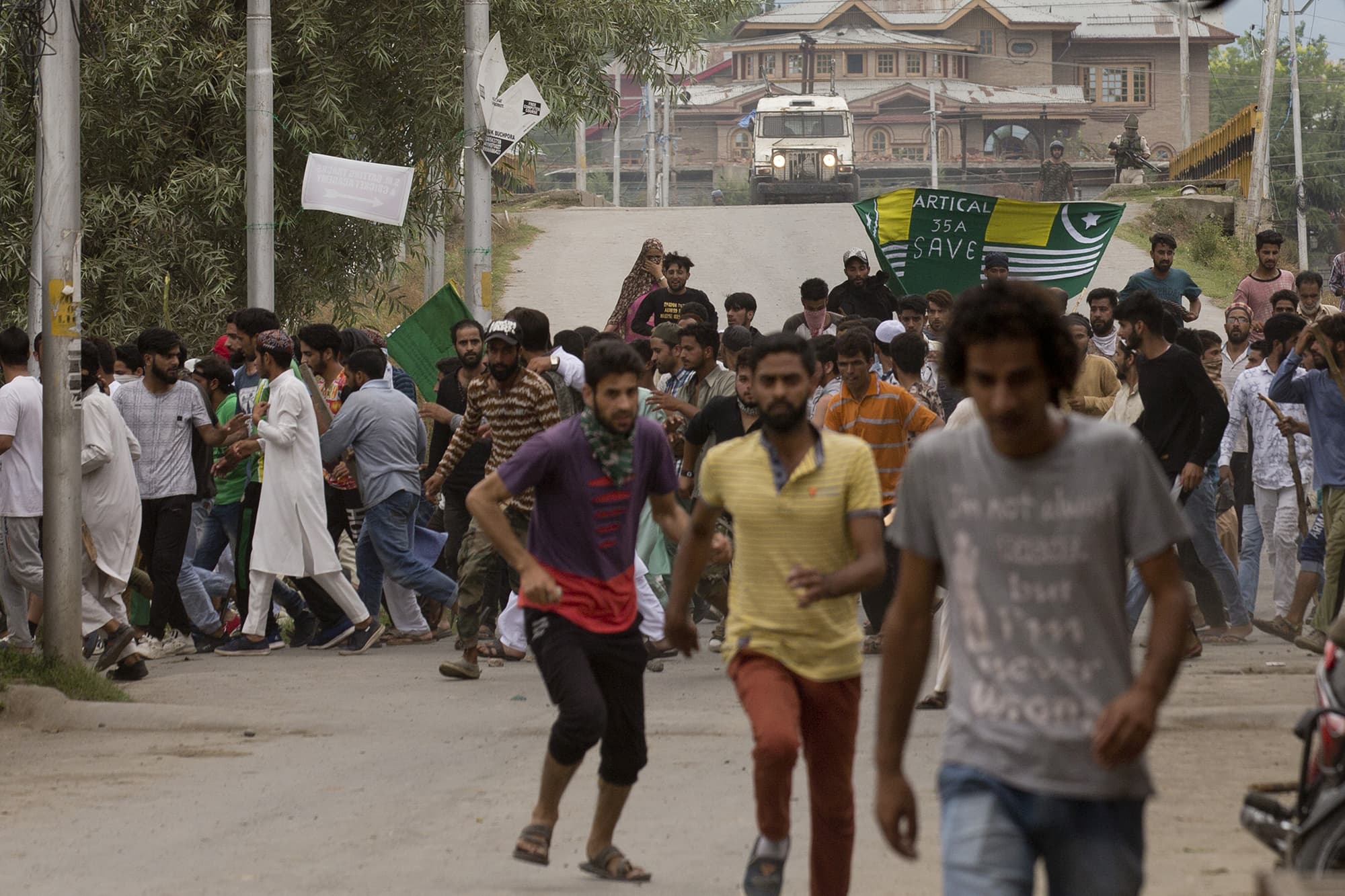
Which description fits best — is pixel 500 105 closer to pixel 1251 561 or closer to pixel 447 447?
pixel 447 447

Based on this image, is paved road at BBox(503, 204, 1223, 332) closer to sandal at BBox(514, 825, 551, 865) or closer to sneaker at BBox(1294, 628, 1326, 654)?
sneaker at BBox(1294, 628, 1326, 654)

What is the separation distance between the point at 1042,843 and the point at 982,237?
13.2 meters

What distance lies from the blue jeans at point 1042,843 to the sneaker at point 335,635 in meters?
8.69

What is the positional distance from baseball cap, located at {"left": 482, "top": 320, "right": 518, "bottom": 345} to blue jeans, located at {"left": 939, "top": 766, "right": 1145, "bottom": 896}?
6.25 metres

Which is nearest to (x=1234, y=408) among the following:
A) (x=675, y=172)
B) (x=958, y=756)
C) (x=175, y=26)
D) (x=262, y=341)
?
(x=262, y=341)

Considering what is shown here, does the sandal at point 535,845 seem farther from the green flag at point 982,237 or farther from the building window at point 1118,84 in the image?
the building window at point 1118,84

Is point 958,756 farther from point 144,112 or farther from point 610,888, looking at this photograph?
point 144,112

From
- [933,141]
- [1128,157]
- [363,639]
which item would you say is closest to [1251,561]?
[363,639]

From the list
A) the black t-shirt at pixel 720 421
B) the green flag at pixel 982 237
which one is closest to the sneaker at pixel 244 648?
the black t-shirt at pixel 720 421

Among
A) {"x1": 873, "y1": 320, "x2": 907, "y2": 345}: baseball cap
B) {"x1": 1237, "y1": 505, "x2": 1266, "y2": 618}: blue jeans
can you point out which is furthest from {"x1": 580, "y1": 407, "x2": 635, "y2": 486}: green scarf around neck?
{"x1": 1237, "y1": 505, "x2": 1266, "y2": 618}: blue jeans

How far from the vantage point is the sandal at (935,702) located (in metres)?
8.70

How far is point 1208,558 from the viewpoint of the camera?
1058 cm

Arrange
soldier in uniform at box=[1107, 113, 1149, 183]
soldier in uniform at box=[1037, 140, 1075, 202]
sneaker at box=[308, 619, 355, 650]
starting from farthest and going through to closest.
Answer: soldier in uniform at box=[1107, 113, 1149, 183], soldier in uniform at box=[1037, 140, 1075, 202], sneaker at box=[308, 619, 355, 650]

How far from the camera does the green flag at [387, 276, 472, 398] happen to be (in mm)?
14086
